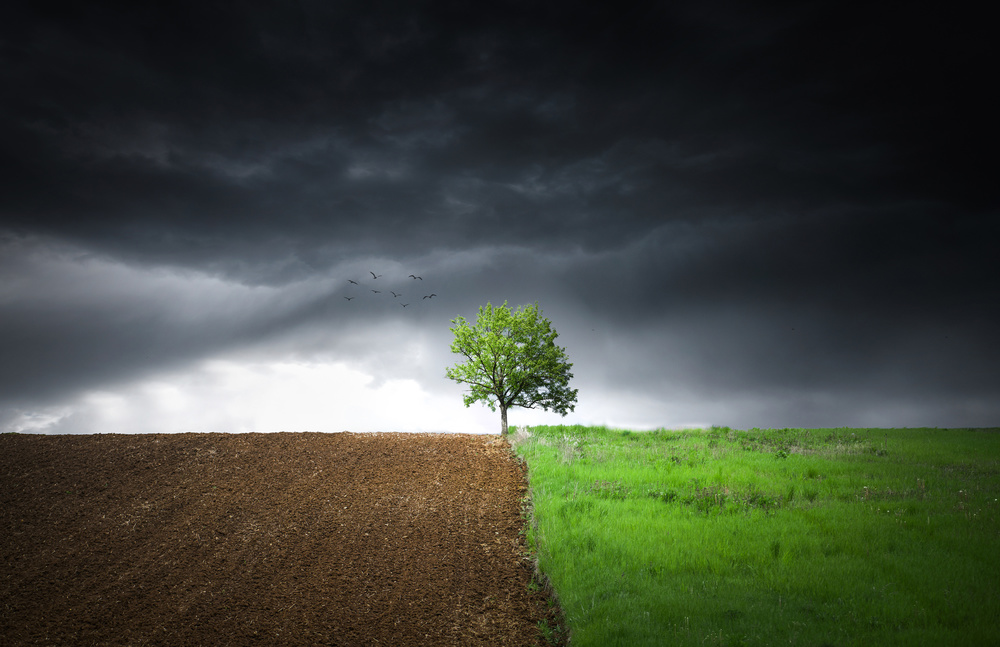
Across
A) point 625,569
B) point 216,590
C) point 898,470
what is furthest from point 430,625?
point 898,470

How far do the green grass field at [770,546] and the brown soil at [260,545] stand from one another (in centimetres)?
180

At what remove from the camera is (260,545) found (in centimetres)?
1414

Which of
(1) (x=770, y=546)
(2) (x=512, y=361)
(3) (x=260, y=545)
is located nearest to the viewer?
(1) (x=770, y=546)

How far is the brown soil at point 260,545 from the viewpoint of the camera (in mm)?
10742

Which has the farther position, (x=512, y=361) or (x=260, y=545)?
(x=512, y=361)

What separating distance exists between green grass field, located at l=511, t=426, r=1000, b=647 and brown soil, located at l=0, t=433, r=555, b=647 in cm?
180

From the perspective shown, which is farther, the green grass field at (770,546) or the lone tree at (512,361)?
the lone tree at (512,361)

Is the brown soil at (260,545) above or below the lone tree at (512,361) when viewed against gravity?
below

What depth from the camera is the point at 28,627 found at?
1088 cm

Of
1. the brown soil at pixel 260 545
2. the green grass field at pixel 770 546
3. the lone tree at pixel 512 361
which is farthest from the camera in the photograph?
the lone tree at pixel 512 361

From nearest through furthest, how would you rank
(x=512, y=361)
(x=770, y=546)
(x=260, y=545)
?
(x=770, y=546), (x=260, y=545), (x=512, y=361)

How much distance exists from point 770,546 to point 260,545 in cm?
1340

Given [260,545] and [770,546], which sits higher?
[770,546]

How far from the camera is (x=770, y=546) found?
453 inches
